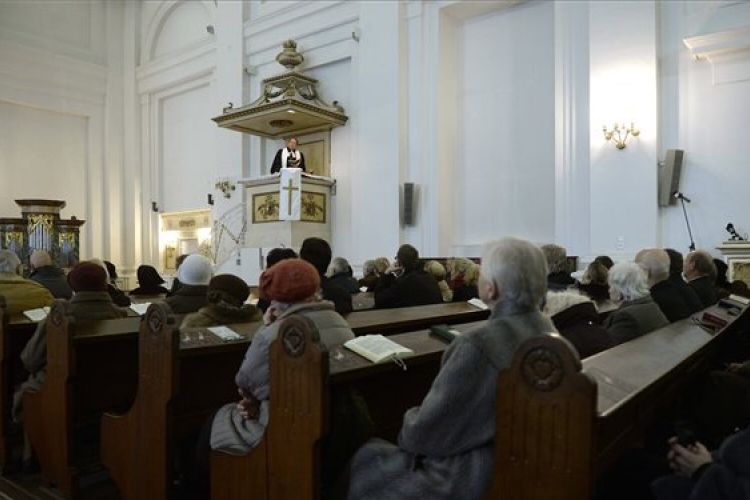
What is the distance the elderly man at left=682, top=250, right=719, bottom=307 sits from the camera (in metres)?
4.60

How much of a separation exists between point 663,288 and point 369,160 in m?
6.72

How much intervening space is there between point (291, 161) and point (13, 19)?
7.75 metres

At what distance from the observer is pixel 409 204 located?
9.79 meters

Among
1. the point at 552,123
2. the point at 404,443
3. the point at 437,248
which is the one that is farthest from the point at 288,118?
the point at 404,443

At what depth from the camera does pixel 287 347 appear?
2.12 m

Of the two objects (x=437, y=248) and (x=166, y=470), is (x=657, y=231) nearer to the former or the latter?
(x=437, y=248)

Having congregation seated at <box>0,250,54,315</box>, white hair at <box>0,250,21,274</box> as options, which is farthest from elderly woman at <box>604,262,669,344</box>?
white hair at <box>0,250,21,274</box>

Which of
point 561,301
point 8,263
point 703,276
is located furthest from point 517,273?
point 8,263

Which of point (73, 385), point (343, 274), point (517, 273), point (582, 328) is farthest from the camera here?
point (343, 274)

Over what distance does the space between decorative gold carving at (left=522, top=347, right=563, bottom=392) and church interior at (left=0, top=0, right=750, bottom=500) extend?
0.02 metres

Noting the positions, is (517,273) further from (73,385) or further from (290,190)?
(290,190)

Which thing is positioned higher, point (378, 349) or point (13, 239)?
point (13, 239)

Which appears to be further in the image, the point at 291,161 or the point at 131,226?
the point at 131,226

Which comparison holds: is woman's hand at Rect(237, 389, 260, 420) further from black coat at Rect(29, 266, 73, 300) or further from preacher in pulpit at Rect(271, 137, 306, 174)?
preacher in pulpit at Rect(271, 137, 306, 174)
